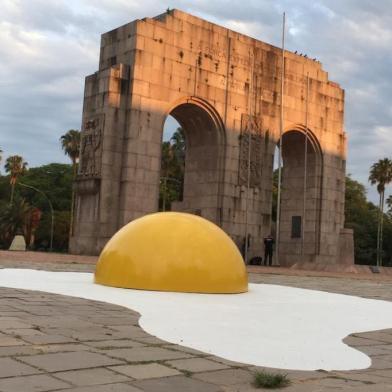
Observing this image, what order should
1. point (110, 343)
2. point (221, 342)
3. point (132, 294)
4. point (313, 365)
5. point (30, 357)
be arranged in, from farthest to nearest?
point (132, 294)
point (221, 342)
point (110, 343)
point (313, 365)
point (30, 357)

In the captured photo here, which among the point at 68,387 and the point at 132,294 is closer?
A: the point at 68,387

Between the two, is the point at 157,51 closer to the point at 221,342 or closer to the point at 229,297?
the point at 229,297

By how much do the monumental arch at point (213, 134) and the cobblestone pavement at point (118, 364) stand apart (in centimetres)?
2040

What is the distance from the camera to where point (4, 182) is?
236ft

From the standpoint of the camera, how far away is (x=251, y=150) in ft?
101

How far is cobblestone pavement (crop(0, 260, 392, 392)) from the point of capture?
3893 mm

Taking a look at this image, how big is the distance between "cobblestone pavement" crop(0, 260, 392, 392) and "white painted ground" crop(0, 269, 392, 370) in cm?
27

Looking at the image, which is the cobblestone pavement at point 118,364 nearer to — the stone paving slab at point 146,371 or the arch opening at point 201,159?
the stone paving slab at point 146,371

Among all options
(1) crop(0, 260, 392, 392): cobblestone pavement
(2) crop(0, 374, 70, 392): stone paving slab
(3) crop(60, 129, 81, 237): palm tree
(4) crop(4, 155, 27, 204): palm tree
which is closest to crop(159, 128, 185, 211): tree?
(3) crop(60, 129, 81, 237): palm tree

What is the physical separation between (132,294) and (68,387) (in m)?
5.65

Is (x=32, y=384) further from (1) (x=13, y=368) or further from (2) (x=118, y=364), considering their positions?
(2) (x=118, y=364)

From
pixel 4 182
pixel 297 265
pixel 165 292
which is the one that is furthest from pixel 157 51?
pixel 4 182

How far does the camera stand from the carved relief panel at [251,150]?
30328 mm

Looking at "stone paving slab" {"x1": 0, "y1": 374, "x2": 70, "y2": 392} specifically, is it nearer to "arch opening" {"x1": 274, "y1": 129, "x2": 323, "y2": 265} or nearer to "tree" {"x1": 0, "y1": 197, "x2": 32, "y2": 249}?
"arch opening" {"x1": 274, "y1": 129, "x2": 323, "y2": 265}
